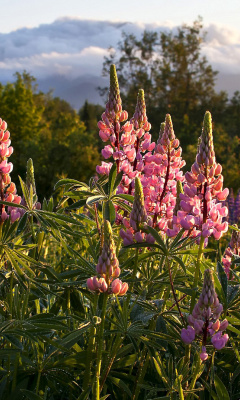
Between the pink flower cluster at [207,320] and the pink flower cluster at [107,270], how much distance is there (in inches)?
12.6

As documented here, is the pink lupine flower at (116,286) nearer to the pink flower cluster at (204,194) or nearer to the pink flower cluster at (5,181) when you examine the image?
the pink flower cluster at (204,194)

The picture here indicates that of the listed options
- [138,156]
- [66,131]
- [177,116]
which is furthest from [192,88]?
[138,156]

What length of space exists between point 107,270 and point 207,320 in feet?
1.54

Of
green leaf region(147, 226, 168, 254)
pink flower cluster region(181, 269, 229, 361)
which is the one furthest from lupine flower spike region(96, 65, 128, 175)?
pink flower cluster region(181, 269, 229, 361)

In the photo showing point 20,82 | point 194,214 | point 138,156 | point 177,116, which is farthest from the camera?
point 20,82

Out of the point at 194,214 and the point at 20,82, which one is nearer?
the point at 194,214

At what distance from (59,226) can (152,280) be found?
56cm

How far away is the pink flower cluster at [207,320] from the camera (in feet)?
6.21

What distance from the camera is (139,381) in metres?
2.33

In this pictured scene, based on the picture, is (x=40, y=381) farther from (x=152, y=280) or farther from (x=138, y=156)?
(x=138, y=156)

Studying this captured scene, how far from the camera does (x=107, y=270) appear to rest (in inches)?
72.8

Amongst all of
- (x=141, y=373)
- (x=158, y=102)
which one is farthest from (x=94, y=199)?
(x=158, y=102)

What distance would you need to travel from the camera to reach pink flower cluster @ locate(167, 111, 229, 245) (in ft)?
7.11

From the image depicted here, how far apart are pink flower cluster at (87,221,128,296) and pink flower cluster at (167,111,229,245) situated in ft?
1.48
